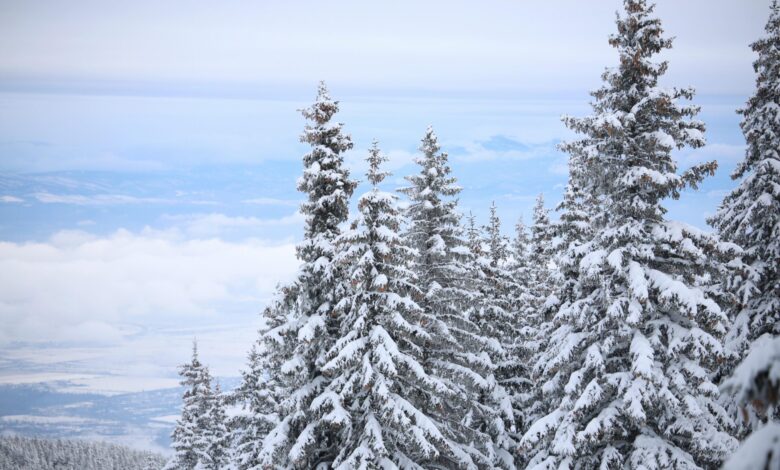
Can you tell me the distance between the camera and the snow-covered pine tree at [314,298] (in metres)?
19.8

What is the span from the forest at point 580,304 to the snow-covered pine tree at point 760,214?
70 mm

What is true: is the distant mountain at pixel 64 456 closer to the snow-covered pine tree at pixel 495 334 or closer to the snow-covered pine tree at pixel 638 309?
the snow-covered pine tree at pixel 495 334

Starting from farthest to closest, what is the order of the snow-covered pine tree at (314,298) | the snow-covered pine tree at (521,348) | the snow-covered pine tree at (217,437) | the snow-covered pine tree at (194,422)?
the snow-covered pine tree at (194,422), the snow-covered pine tree at (217,437), the snow-covered pine tree at (521,348), the snow-covered pine tree at (314,298)

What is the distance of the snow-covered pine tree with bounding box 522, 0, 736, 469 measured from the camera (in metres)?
15.6

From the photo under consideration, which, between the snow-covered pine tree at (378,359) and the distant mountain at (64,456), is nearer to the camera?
the snow-covered pine tree at (378,359)

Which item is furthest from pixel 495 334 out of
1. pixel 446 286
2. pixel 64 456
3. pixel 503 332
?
pixel 64 456

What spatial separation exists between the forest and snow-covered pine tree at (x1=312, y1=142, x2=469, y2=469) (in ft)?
0.24

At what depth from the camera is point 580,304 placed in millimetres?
17859

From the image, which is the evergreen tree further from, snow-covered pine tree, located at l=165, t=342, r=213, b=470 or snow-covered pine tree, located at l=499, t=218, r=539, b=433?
snow-covered pine tree, located at l=165, t=342, r=213, b=470

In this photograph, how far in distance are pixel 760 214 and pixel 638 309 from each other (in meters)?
8.45

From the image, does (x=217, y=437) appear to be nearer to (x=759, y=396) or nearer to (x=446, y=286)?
(x=446, y=286)

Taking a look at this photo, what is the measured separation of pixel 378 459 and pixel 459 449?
453cm

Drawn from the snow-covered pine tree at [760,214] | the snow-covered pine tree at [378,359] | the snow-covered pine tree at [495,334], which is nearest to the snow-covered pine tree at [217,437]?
the snow-covered pine tree at [495,334]

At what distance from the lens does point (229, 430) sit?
4156 cm
